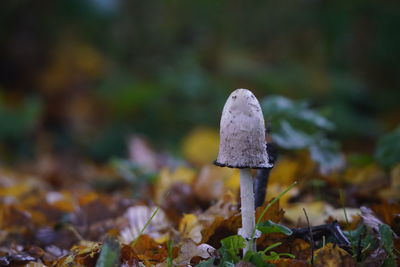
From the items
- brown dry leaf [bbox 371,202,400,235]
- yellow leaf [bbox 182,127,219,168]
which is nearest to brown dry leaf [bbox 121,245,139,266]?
brown dry leaf [bbox 371,202,400,235]

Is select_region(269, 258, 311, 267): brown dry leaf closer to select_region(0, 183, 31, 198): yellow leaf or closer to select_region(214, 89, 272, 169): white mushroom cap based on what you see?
select_region(214, 89, 272, 169): white mushroom cap

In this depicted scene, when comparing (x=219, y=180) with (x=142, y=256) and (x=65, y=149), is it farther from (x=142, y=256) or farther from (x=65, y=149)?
(x=65, y=149)

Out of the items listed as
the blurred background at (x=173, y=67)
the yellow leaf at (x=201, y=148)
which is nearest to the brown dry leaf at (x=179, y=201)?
the yellow leaf at (x=201, y=148)

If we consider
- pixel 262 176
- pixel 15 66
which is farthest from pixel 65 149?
pixel 262 176

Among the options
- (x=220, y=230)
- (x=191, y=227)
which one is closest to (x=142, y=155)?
(x=191, y=227)

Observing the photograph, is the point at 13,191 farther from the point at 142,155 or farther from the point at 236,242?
the point at 236,242
